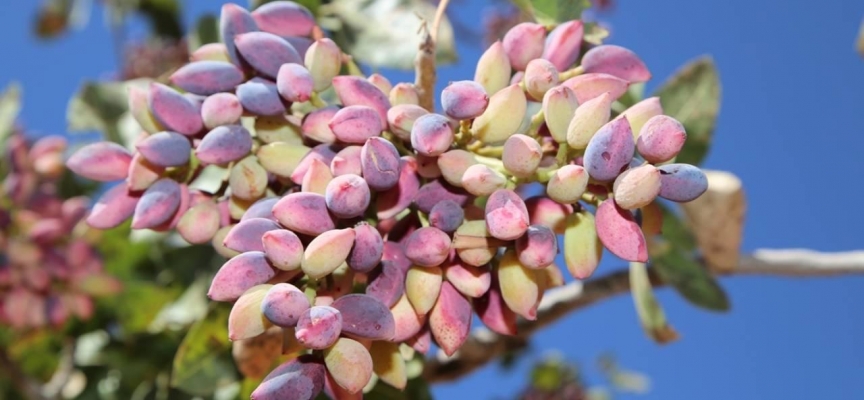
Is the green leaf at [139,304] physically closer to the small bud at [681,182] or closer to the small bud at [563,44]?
the small bud at [563,44]

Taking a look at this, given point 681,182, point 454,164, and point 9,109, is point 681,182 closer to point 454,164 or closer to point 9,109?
point 454,164

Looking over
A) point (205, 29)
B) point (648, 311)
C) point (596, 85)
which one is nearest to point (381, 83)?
point (596, 85)

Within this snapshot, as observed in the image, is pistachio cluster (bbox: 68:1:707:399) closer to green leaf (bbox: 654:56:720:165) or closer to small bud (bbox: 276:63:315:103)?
small bud (bbox: 276:63:315:103)

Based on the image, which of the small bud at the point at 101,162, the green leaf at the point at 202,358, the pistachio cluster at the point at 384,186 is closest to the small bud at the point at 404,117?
the pistachio cluster at the point at 384,186

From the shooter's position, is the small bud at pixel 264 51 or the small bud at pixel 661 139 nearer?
the small bud at pixel 661 139

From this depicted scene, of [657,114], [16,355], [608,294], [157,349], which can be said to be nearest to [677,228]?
[608,294]

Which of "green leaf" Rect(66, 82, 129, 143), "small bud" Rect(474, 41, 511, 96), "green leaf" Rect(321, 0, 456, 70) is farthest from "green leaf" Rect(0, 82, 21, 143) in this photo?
"small bud" Rect(474, 41, 511, 96)
